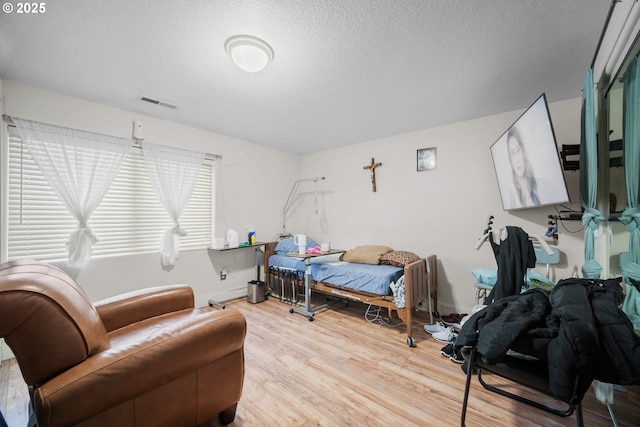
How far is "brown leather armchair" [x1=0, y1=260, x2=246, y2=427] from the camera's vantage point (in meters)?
0.94

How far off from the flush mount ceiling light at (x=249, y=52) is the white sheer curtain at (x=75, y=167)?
192 cm

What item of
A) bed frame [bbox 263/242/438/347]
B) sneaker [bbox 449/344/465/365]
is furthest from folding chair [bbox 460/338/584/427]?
bed frame [bbox 263/242/438/347]

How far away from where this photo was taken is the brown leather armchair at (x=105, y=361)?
941 mm

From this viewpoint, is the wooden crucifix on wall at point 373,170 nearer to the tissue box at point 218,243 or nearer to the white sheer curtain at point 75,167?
the tissue box at point 218,243

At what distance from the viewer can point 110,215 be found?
2.73 metres

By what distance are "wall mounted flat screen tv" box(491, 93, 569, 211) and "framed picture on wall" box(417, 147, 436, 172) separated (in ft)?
2.27

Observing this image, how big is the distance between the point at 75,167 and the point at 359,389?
324cm

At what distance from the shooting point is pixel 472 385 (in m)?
1.82

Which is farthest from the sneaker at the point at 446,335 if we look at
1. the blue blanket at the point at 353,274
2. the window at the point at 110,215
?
the window at the point at 110,215

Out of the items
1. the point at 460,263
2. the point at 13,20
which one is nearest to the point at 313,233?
the point at 460,263

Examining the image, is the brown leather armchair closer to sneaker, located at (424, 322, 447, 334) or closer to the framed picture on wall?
sneaker, located at (424, 322, 447, 334)

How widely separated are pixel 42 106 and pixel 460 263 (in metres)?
4.62

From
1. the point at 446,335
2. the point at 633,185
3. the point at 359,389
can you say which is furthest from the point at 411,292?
the point at 633,185

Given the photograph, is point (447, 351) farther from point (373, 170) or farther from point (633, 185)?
point (373, 170)
